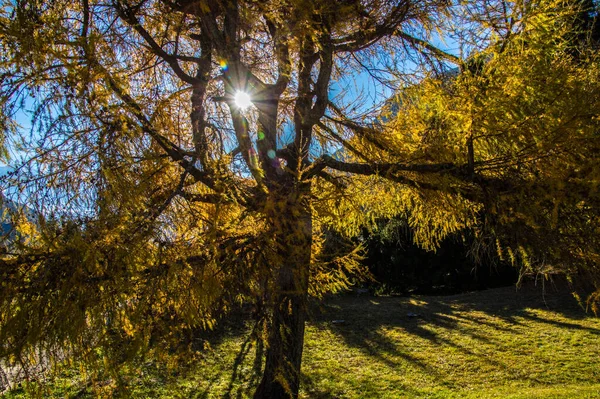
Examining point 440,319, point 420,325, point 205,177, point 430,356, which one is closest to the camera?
point 205,177

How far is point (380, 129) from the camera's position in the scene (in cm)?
553

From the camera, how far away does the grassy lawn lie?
21.2ft

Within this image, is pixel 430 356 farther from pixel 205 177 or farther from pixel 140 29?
pixel 140 29

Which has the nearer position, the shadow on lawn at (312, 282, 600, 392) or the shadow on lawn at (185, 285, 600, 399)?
the shadow on lawn at (185, 285, 600, 399)

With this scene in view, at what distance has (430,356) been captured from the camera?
8055 mm

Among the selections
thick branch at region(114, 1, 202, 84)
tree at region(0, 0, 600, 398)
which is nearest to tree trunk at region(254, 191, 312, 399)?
→ tree at region(0, 0, 600, 398)

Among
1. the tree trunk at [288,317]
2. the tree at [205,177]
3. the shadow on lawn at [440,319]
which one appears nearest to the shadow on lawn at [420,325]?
the shadow on lawn at [440,319]

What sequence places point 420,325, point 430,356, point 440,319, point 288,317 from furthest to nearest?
point 440,319 < point 420,325 < point 430,356 < point 288,317

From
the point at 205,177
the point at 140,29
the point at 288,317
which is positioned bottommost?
the point at 288,317

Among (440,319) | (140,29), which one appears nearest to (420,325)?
(440,319)

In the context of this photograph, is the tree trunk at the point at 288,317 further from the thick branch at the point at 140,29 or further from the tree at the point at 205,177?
the thick branch at the point at 140,29

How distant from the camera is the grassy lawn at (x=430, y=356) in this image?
6453 mm

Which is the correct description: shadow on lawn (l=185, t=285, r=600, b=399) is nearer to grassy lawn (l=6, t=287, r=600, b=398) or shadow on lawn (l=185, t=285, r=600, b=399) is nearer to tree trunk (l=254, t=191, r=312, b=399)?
grassy lawn (l=6, t=287, r=600, b=398)

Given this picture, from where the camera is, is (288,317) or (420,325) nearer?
(288,317)
